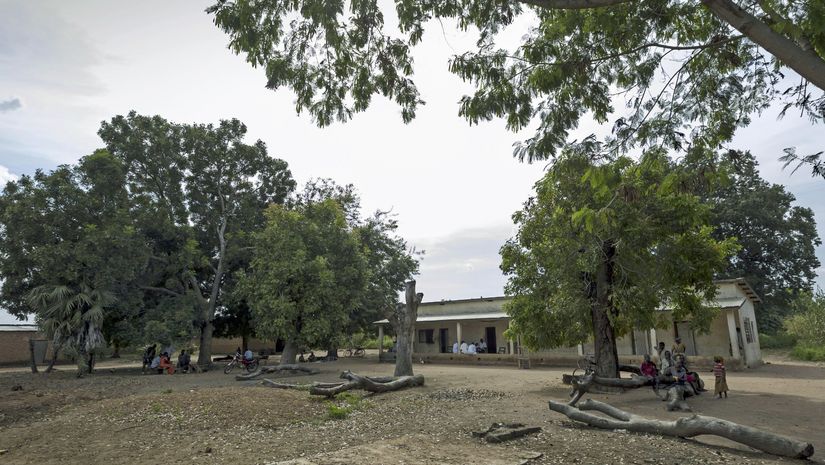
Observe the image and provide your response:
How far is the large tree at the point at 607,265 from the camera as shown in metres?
13.5

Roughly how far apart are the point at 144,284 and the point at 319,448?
2256 cm

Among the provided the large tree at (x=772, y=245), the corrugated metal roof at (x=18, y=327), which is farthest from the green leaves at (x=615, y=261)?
the corrugated metal roof at (x=18, y=327)

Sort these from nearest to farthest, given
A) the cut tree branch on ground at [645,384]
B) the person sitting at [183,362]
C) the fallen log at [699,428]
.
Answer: the fallen log at [699,428] < the cut tree branch on ground at [645,384] < the person sitting at [183,362]

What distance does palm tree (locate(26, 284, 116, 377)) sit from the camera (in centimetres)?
2138

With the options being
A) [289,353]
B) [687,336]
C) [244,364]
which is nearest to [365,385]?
[289,353]

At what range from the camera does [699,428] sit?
7320mm

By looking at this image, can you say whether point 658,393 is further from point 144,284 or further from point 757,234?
point 757,234

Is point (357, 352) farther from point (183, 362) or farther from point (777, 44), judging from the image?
point (777, 44)

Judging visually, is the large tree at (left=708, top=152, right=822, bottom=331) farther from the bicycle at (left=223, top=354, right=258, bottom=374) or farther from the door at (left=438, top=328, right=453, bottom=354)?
the bicycle at (left=223, top=354, right=258, bottom=374)

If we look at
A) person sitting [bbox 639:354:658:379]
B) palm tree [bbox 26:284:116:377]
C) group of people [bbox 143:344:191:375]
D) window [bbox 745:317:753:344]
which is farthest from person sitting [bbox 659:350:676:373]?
palm tree [bbox 26:284:116:377]

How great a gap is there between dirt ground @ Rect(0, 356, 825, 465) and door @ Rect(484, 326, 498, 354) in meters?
15.2

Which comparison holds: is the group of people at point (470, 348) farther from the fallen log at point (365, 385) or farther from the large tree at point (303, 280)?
the fallen log at point (365, 385)

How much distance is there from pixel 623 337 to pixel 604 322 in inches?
209

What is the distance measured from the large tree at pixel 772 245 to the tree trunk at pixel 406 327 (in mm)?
31942
